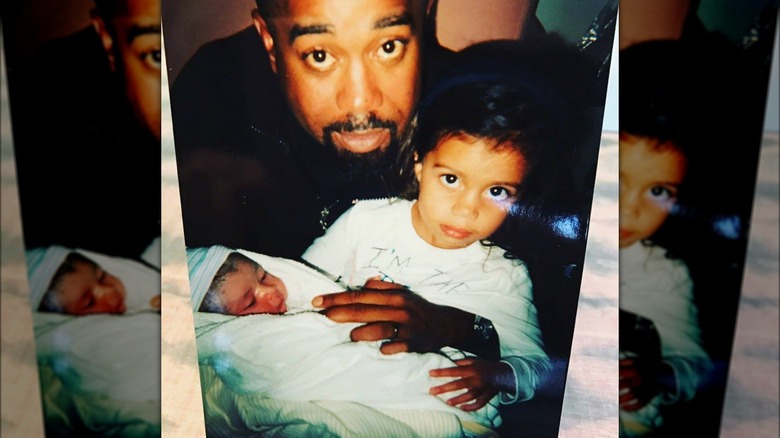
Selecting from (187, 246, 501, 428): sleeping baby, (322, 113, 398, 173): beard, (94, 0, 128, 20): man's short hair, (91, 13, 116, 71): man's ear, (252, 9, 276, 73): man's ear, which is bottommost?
(187, 246, 501, 428): sleeping baby

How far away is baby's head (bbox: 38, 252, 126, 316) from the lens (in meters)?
3.35

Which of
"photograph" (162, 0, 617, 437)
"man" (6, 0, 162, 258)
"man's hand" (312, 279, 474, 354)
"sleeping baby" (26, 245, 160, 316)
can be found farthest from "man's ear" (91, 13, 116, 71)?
"man's hand" (312, 279, 474, 354)

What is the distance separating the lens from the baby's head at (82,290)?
132 inches

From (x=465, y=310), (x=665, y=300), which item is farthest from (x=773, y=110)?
(x=465, y=310)

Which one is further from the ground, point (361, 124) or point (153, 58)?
point (153, 58)

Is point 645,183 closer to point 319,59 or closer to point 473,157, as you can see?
point 473,157

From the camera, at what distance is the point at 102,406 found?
3.40 meters

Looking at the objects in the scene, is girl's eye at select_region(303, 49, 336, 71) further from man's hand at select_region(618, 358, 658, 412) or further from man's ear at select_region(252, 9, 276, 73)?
man's hand at select_region(618, 358, 658, 412)

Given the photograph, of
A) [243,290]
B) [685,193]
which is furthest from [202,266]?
[685,193]

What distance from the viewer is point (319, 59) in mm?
2949

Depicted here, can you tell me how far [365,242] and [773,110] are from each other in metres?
1.51

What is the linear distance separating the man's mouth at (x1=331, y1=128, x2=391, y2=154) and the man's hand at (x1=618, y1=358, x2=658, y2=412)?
1.22 metres

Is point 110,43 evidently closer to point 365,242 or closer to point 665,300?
point 365,242

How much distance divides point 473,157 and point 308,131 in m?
0.61
